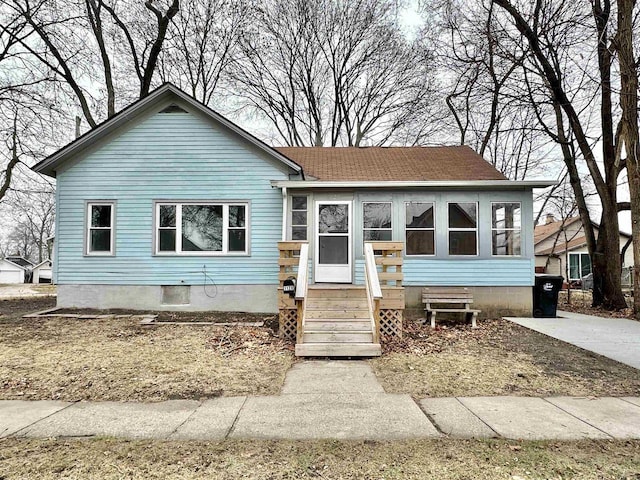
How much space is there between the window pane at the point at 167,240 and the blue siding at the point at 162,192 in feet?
0.82

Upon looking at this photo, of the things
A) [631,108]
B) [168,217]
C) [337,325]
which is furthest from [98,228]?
[631,108]

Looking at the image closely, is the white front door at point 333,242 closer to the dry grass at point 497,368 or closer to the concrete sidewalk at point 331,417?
the dry grass at point 497,368

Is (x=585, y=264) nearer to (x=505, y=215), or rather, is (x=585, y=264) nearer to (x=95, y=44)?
(x=505, y=215)

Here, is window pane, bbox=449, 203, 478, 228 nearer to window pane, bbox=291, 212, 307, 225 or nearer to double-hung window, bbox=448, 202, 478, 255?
double-hung window, bbox=448, 202, 478, 255

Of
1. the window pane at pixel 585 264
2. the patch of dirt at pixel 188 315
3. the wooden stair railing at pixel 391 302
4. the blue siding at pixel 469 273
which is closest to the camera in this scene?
the wooden stair railing at pixel 391 302

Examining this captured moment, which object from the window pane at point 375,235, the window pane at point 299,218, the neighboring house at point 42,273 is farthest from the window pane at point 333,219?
the neighboring house at point 42,273

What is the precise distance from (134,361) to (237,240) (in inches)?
178

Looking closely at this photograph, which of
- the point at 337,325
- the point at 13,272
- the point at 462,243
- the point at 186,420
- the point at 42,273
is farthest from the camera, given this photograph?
the point at 13,272

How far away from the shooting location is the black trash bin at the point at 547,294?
9539 millimetres

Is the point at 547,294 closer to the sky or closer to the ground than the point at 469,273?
closer to the ground

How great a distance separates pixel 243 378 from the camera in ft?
16.5

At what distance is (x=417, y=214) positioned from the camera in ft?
31.8

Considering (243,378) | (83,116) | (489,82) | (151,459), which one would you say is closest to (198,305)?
(243,378)

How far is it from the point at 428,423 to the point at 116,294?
349 inches
